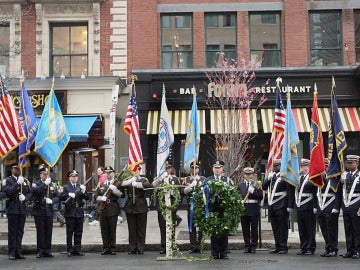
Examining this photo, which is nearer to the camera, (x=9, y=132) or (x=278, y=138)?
(x=9, y=132)

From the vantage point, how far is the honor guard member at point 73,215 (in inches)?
535

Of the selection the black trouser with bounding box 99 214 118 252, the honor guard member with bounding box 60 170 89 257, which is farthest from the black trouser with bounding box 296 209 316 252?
the honor guard member with bounding box 60 170 89 257

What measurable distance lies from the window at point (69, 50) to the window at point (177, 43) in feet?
10.6

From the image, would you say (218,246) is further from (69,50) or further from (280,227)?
(69,50)

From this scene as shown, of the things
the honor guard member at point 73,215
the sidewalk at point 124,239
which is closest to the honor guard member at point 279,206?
the sidewalk at point 124,239

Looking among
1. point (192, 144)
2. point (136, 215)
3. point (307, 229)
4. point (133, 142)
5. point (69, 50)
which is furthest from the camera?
point (69, 50)

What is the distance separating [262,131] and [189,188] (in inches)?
421

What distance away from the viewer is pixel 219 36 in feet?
81.4

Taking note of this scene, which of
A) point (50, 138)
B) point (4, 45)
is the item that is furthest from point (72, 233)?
point (4, 45)

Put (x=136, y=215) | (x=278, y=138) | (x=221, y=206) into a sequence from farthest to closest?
(x=278, y=138), (x=136, y=215), (x=221, y=206)

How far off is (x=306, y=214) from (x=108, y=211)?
4.57 meters

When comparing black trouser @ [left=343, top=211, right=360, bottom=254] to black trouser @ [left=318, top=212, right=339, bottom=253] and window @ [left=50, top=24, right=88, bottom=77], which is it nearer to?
black trouser @ [left=318, top=212, right=339, bottom=253]

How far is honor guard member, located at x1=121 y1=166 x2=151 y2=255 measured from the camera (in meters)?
13.9

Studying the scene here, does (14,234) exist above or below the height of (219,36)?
below
